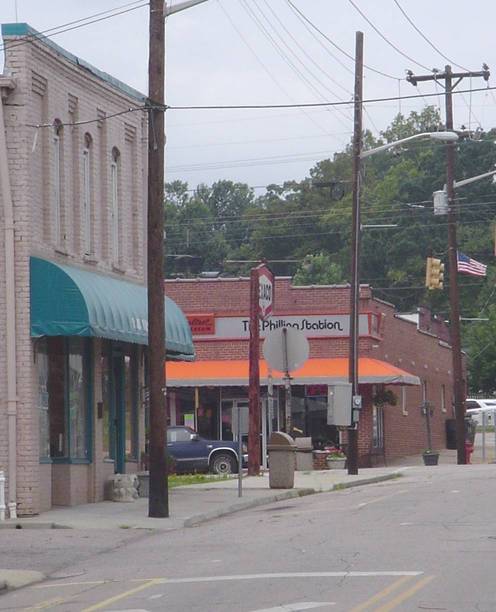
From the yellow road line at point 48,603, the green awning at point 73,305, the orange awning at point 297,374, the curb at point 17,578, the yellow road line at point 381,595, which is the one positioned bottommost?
the curb at point 17,578

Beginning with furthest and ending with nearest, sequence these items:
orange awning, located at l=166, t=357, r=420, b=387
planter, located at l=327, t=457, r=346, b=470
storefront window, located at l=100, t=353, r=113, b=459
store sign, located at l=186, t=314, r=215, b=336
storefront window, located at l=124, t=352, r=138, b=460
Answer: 1. store sign, located at l=186, t=314, r=215, b=336
2. orange awning, located at l=166, t=357, r=420, b=387
3. planter, located at l=327, t=457, r=346, b=470
4. storefront window, located at l=124, t=352, r=138, b=460
5. storefront window, located at l=100, t=353, r=113, b=459

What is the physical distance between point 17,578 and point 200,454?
2366 centimetres

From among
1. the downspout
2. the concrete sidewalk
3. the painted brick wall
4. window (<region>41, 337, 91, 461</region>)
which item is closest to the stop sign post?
the concrete sidewalk

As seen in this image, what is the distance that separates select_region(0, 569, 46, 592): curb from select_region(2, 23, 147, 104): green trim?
913cm

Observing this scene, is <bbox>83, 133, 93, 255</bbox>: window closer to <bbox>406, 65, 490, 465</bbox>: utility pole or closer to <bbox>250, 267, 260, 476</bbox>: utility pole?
<bbox>250, 267, 260, 476</bbox>: utility pole

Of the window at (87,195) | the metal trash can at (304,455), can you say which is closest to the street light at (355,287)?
the metal trash can at (304,455)

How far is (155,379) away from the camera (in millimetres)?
21344

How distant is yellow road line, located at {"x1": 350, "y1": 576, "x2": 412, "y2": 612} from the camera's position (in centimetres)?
1163

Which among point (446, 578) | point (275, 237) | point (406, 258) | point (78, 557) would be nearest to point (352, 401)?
point (78, 557)

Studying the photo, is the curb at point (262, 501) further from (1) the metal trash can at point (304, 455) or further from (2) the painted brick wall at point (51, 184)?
(1) the metal trash can at point (304, 455)

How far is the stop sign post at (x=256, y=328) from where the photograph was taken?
3131cm

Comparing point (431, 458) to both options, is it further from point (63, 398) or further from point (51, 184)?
point (51, 184)

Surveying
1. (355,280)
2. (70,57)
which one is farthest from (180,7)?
(355,280)

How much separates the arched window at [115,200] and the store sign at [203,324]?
19.6 m
